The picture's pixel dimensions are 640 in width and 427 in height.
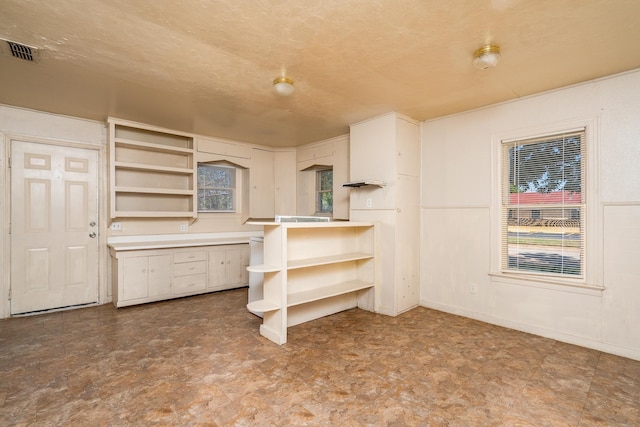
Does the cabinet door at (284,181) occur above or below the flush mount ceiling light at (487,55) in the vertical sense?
below

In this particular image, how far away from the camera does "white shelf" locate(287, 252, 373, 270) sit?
3.33m

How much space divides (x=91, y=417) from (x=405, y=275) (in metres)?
3.45

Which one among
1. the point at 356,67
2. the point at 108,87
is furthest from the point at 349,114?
the point at 108,87

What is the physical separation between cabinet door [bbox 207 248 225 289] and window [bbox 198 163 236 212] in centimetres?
91

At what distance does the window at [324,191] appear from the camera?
5.76 metres

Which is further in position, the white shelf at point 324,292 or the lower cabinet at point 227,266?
the lower cabinet at point 227,266

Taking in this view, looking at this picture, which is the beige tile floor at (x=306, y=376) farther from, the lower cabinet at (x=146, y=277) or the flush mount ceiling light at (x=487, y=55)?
the flush mount ceiling light at (x=487, y=55)

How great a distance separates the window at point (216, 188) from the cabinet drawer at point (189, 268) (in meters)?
1.05

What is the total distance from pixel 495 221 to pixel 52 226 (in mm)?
5726

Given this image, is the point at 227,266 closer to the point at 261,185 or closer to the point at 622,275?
the point at 261,185

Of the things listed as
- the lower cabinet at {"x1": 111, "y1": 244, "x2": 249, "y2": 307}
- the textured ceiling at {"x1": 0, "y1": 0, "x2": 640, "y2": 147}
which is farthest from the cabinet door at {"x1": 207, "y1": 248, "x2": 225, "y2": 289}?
the textured ceiling at {"x1": 0, "y1": 0, "x2": 640, "y2": 147}

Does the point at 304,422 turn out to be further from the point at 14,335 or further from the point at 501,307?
the point at 14,335

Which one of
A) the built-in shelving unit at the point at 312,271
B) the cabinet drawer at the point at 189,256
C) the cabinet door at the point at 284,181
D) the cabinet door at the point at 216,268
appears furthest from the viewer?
the cabinet door at the point at 284,181

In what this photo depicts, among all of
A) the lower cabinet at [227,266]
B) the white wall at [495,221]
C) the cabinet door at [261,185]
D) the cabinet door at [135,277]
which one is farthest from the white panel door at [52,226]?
the white wall at [495,221]
